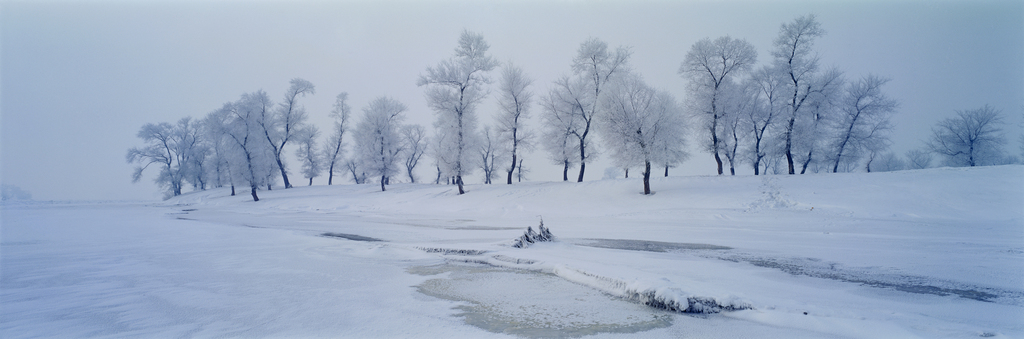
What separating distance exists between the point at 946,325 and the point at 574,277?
313 centimetres

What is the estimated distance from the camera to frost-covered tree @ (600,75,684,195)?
20859 mm

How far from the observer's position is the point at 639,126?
21125 mm

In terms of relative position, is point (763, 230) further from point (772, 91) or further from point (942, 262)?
point (772, 91)

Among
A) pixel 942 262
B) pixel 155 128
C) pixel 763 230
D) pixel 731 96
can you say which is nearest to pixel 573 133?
pixel 731 96

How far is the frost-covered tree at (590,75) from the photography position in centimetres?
2786

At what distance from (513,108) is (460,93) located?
416 centimetres

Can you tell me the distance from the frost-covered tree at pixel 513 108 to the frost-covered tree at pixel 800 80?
16.6m

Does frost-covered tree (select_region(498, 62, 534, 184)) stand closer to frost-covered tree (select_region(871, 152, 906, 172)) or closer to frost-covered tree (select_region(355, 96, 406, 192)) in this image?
frost-covered tree (select_region(355, 96, 406, 192))

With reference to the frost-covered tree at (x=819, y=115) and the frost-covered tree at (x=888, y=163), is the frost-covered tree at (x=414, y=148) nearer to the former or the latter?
the frost-covered tree at (x=819, y=115)

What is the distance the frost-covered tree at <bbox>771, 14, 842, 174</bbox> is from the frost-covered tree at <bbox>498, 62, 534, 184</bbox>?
16578mm

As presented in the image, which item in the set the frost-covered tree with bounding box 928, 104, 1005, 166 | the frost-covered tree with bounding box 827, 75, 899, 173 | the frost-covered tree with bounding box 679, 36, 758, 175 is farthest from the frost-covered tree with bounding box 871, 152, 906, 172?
the frost-covered tree with bounding box 679, 36, 758, 175

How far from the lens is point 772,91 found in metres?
28.1

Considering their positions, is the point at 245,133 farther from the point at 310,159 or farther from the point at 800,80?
the point at 800,80

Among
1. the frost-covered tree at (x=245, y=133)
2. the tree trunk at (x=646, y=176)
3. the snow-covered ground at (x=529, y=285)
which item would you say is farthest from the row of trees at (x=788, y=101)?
the frost-covered tree at (x=245, y=133)
